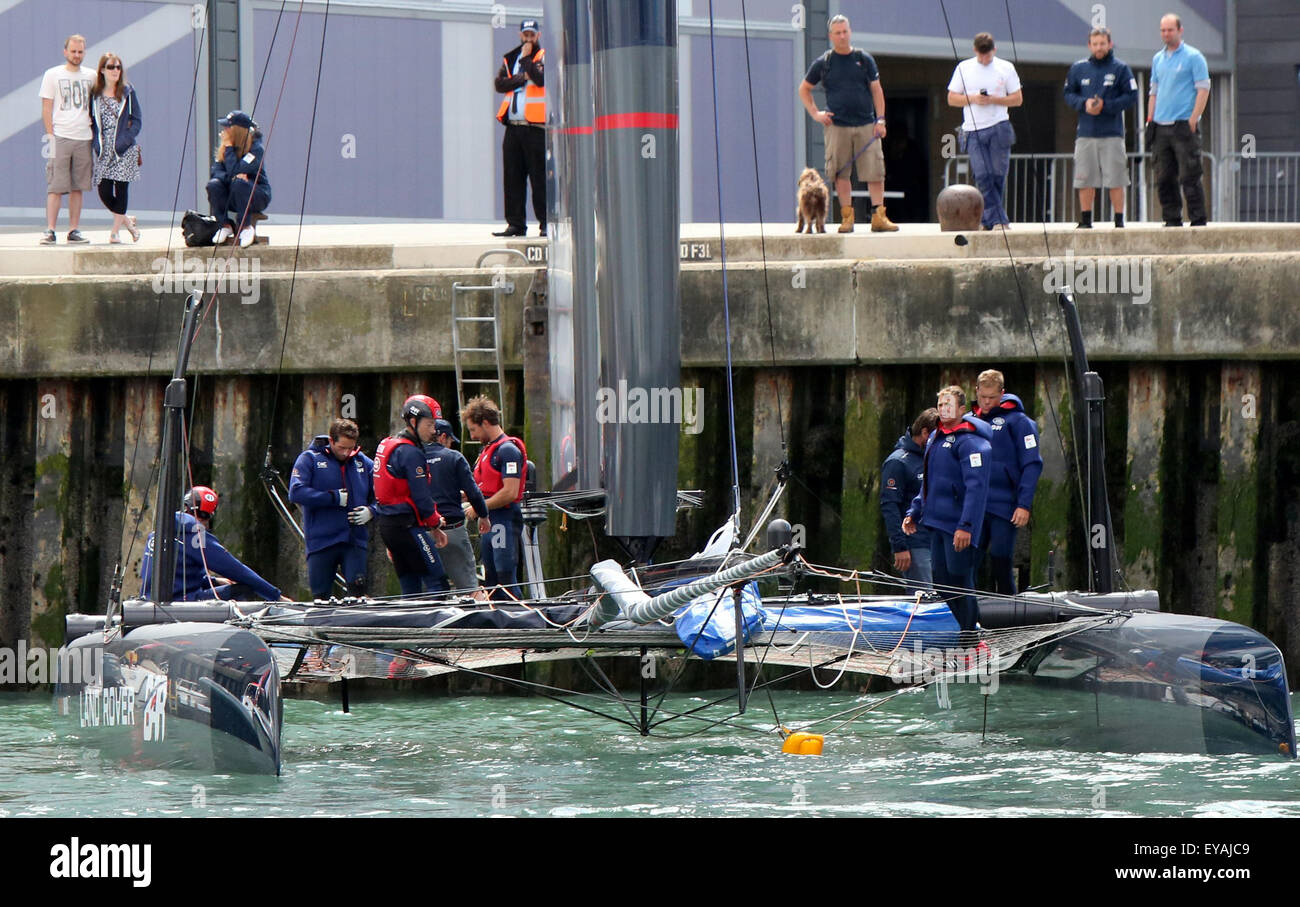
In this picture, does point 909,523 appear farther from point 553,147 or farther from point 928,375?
point 553,147

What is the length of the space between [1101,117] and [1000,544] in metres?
4.47

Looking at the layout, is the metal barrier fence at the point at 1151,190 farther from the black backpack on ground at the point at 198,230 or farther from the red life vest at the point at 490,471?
the red life vest at the point at 490,471

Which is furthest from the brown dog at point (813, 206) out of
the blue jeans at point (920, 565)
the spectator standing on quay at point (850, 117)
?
the blue jeans at point (920, 565)

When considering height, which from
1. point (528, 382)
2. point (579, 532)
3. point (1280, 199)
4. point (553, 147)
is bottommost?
point (579, 532)

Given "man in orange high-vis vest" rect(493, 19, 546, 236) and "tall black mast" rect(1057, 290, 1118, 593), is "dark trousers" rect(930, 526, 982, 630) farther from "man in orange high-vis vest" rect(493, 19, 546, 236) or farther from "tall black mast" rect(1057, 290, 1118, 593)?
"man in orange high-vis vest" rect(493, 19, 546, 236)

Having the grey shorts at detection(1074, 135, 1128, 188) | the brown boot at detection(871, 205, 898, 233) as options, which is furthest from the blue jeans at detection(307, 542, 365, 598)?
the grey shorts at detection(1074, 135, 1128, 188)

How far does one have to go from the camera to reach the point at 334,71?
20.0 m

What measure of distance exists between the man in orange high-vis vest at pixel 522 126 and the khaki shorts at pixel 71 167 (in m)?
3.29

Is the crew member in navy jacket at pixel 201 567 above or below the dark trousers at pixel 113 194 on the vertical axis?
below

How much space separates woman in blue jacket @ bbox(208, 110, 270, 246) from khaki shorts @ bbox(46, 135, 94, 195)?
1.61m

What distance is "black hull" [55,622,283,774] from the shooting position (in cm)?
861

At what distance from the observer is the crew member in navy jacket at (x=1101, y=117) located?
1398 cm
